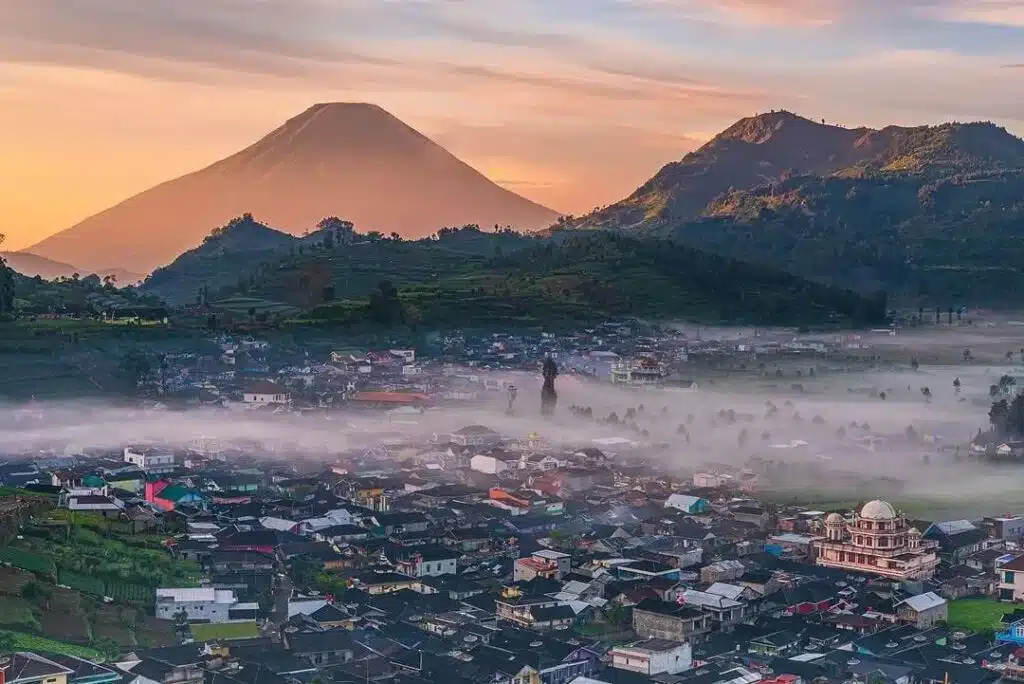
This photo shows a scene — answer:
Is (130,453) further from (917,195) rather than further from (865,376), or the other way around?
(917,195)

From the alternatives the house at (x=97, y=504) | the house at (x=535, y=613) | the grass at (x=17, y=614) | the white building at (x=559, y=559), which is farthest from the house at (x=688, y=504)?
the grass at (x=17, y=614)

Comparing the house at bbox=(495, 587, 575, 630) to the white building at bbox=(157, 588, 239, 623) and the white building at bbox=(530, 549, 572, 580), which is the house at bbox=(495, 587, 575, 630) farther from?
the white building at bbox=(157, 588, 239, 623)

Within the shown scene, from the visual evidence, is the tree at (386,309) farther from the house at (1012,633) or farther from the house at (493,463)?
the house at (1012,633)

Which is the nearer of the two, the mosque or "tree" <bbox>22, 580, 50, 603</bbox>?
"tree" <bbox>22, 580, 50, 603</bbox>

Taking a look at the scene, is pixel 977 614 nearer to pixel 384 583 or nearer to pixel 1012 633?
pixel 1012 633

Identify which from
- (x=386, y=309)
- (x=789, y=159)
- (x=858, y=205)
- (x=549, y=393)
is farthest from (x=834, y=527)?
(x=789, y=159)

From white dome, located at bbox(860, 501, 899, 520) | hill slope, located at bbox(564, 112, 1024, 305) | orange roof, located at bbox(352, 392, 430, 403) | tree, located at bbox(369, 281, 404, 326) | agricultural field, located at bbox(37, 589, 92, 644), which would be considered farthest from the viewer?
hill slope, located at bbox(564, 112, 1024, 305)

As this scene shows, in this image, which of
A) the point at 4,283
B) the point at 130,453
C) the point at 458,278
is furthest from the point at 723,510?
the point at 458,278

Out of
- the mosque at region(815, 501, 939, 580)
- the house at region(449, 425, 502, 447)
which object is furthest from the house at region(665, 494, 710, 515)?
the house at region(449, 425, 502, 447)
